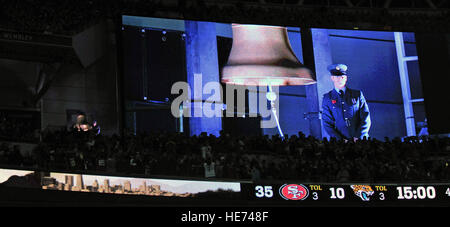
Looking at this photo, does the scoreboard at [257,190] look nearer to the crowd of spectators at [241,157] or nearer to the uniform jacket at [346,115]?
the crowd of spectators at [241,157]

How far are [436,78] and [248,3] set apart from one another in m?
9.70

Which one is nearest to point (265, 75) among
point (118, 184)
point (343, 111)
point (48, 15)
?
point (343, 111)

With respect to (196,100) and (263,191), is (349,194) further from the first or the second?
(196,100)

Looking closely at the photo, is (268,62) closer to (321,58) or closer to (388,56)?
(321,58)

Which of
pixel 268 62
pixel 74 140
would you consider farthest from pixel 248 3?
pixel 74 140

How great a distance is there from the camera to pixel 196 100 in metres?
26.0

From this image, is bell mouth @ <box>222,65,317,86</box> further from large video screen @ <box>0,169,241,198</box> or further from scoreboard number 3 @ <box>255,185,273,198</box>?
large video screen @ <box>0,169,241,198</box>

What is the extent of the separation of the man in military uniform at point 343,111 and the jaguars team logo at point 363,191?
5.88m

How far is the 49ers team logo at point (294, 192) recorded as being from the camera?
21.0 metres

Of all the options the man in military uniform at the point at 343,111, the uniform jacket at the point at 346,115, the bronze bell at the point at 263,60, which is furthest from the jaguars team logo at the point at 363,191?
the bronze bell at the point at 263,60

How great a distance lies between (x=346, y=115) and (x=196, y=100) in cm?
712

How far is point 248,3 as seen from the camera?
1195 inches
